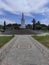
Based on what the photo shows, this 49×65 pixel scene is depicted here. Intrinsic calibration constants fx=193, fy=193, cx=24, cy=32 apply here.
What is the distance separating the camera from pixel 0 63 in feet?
34.0

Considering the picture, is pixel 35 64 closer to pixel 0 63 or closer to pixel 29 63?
pixel 29 63

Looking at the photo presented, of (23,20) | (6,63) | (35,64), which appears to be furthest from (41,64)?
(23,20)

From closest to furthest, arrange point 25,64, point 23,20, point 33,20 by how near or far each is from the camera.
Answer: point 25,64, point 23,20, point 33,20

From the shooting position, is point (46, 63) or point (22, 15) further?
point (22, 15)

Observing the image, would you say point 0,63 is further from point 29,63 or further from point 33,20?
point 33,20

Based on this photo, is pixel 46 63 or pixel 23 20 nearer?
pixel 46 63

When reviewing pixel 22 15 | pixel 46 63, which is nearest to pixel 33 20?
pixel 22 15

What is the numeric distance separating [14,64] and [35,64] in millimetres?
1088

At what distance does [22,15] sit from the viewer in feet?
316

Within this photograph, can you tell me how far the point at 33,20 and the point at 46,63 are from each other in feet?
404

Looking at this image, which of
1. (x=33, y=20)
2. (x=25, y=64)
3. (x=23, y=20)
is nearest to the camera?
(x=25, y=64)

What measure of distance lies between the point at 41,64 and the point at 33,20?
405 feet

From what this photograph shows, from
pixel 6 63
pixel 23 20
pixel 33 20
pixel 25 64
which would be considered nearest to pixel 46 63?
pixel 25 64

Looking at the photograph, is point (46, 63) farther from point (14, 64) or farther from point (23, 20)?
point (23, 20)
